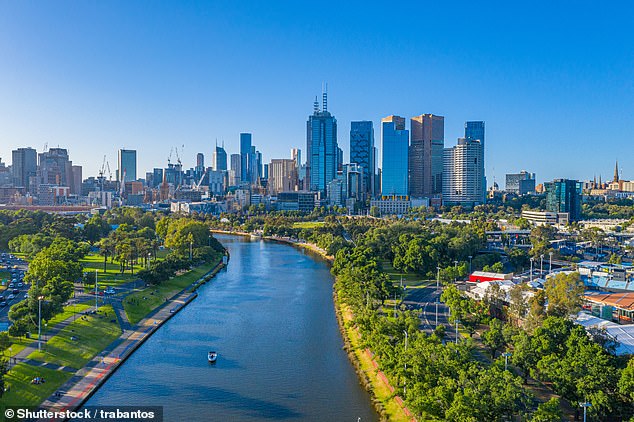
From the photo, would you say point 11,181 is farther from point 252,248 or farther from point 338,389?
point 338,389

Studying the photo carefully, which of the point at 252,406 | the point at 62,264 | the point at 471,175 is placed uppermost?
the point at 471,175

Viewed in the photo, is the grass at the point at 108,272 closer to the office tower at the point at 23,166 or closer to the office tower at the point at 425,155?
the office tower at the point at 425,155

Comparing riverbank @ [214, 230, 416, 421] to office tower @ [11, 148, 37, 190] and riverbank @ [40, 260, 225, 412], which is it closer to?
riverbank @ [40, 260, 225, 412]

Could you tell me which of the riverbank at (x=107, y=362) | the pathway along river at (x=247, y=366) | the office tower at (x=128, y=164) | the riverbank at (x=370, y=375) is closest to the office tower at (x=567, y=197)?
the pathway along river at (x=247, y=366)

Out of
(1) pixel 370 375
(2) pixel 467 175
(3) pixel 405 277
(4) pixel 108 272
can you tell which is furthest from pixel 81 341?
(2) pixel 467 175

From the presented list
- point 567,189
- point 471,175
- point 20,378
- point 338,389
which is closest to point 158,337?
point 20,378

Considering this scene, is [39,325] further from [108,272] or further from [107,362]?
[108,272]
